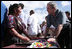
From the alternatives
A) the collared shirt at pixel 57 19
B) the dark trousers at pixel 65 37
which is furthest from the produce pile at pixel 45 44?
the collared shirt at pixel 57 19

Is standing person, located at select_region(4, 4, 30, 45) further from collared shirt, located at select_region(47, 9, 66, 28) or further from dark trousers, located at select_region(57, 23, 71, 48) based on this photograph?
collared shirt, located at select_region(47, 9, 66, 28)

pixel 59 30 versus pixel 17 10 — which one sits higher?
pixel 17 10

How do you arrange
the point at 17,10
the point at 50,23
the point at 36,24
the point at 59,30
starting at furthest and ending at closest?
the point at 36,24 → the point at 50,23 → the point at 17,10 → the point at 59,30

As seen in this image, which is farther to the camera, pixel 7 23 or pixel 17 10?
pixel 17 10

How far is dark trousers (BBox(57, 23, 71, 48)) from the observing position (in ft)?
8.49

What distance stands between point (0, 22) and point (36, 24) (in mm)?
3064

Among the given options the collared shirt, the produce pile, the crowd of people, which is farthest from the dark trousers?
the collared shirt

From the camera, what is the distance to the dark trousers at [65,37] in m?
2.59

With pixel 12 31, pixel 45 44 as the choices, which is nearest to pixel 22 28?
pixel 12 31

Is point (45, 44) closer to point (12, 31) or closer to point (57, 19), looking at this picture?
point (12, 31)

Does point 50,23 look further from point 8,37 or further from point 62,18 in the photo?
point 8,37

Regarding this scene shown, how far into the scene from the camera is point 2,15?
9.79ft

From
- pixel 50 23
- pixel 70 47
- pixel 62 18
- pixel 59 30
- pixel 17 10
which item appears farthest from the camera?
pixel 50 23

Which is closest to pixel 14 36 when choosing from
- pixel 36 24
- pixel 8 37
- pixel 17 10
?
pixel 8 37
